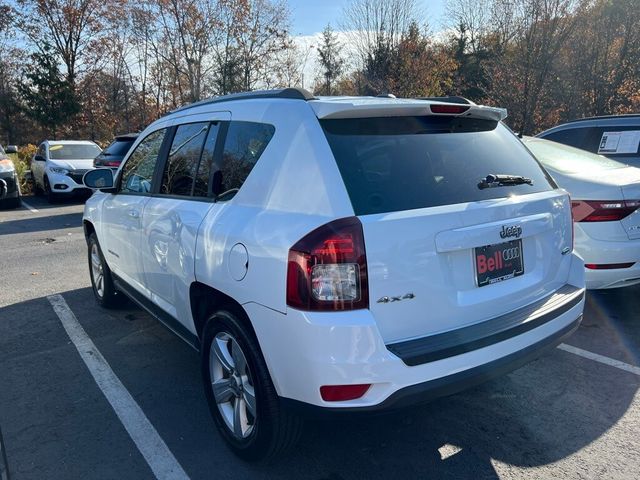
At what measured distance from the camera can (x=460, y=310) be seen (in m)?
2.36

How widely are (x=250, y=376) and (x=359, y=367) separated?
669mm

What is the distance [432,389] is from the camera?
223cm

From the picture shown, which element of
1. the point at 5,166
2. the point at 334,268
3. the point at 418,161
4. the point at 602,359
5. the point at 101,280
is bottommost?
the point at 602,359

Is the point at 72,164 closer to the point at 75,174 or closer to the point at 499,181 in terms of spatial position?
the point at 75,174

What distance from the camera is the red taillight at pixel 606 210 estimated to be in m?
4.14

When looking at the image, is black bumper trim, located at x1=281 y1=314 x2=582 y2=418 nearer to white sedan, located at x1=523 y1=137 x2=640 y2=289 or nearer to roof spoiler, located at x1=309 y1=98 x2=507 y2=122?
roof spoiler, located at x1=309 y1=98 x2=507 y2=122

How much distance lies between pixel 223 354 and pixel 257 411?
0.40 m

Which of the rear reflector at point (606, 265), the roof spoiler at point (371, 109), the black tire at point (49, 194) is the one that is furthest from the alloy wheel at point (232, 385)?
the black tire at point (49, 194)

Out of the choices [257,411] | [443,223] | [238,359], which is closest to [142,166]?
[238,359]

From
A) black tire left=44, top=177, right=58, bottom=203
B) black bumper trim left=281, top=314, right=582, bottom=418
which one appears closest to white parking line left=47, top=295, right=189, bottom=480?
black bumper trim left=281, top=314, right=582, bottom=418

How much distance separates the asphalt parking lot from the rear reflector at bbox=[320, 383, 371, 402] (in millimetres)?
221

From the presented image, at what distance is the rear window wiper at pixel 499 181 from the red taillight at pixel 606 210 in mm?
1600

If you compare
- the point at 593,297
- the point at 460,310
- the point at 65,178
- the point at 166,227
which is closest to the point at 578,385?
the point at 460,310

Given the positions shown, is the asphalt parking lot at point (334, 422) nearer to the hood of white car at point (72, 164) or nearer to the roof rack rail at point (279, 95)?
the roof rack rail at point (279, 95)
